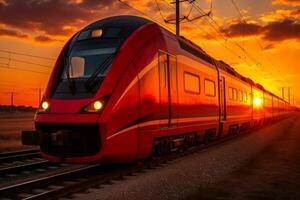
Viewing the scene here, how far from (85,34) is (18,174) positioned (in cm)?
386

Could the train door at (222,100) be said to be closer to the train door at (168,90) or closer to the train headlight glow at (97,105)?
the train door at (168,90)

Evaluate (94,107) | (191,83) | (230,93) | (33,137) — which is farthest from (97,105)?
(230,93)

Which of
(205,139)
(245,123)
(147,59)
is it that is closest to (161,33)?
(147,59)

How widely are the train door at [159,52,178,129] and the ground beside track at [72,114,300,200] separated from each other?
4.07ft

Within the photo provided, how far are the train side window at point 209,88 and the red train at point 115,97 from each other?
7.96 ft

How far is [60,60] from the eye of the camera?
10094mm

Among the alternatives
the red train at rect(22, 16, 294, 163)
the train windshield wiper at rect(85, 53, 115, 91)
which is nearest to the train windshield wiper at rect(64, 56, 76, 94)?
the red train at rect(22, 16, 294, 163)

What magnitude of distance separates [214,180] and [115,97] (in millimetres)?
2839

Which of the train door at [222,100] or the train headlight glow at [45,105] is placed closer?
the train headlight glow at [45,105]

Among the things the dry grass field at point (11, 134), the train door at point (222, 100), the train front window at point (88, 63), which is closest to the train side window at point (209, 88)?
the train door at point (222, 100)

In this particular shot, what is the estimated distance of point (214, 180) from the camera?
8852 millimetres

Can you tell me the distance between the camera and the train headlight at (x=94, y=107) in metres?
8.49

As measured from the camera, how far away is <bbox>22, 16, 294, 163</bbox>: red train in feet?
28.0

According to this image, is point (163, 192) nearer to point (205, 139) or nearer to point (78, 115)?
point (78, 115)
